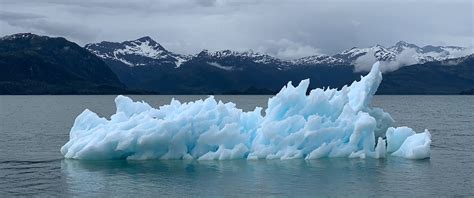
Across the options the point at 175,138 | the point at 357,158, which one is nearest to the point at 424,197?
the point at 357,158

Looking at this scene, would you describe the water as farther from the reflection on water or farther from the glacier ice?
the glacier ice

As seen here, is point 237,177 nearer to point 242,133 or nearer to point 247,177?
point 247,177

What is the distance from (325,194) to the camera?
24.4 m

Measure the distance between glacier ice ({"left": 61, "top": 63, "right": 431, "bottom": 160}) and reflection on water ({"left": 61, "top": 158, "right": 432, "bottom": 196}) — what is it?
0.67 m

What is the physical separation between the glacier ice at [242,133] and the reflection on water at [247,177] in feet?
2.19

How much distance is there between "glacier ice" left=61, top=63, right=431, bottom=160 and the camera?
31953 mm

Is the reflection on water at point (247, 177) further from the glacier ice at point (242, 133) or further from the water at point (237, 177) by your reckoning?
the glacier ice at point (242, 133)

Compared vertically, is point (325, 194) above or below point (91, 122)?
below

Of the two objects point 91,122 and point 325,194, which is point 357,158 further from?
point 91,122

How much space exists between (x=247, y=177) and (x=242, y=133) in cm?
614

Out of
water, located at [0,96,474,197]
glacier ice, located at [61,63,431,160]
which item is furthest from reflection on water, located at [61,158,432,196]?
A: glacier ice, located at [61,63,431,160]

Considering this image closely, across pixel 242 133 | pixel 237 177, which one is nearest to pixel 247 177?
pixel 237 177

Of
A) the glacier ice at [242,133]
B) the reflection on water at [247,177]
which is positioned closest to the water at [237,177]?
the reflection on water at [247,177]

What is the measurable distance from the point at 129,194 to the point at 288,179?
709 cm
